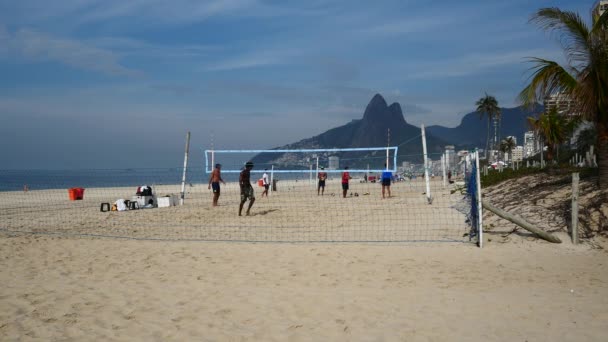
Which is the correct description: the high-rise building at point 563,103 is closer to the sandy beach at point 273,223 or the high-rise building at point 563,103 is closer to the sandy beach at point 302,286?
the sandy beach at point 302,286

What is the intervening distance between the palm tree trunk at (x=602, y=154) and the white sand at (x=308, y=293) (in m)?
2.02

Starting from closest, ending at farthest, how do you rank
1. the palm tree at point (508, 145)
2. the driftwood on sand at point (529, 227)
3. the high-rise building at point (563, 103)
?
the driftwood on sand at point (529, 227), the high-rise building at point (563, 103), the palm tree at point (508, 145)

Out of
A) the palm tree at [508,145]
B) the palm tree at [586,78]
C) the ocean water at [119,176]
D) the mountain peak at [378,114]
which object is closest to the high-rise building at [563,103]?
the palm tree at [586,78]

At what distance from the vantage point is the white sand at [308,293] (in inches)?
154

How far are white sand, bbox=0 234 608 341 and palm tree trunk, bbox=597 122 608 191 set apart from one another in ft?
6.63

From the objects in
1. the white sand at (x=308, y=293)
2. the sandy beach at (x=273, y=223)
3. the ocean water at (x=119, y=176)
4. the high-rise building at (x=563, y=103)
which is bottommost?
the white sand at (x=308, y=293)

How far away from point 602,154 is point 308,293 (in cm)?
606

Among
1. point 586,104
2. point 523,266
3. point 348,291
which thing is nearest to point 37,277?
point 348,291

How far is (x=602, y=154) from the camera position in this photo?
26.3ft

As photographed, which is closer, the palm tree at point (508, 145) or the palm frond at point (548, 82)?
the palm frond at point (548, 82)

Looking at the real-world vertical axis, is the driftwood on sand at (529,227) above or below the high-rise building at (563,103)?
below

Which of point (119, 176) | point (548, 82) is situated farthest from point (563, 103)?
point (119, 176)

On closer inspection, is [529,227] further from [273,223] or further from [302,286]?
[273,223]

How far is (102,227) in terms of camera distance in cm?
1030
